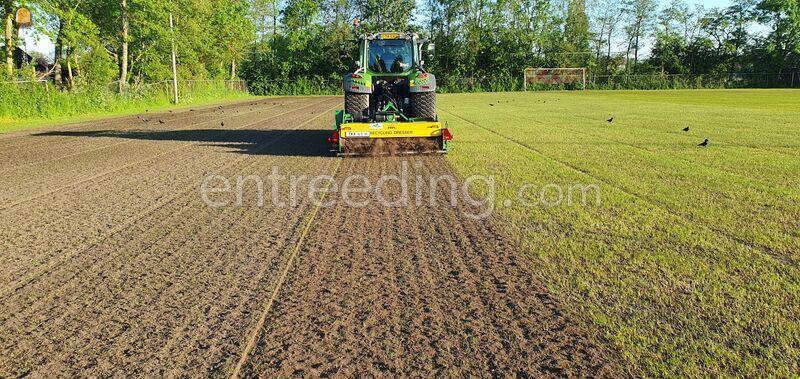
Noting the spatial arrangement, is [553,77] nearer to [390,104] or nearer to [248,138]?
[248,138]

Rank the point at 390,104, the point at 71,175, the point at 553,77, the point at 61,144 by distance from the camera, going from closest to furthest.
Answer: the point at 71,175 → the point at 390,104 → the point at 61,144 → the point at 553,77

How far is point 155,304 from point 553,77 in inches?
2681

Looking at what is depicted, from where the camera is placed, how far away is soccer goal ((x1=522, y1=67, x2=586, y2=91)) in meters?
67.4

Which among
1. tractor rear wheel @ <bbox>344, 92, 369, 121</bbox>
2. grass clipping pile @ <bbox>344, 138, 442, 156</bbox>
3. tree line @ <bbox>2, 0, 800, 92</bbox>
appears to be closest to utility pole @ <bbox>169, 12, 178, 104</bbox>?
tree line @ <bbox>2, 0, 800, 92</bbox>

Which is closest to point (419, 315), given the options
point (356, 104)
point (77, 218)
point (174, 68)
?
point (77, 218)

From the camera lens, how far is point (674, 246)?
207 inches

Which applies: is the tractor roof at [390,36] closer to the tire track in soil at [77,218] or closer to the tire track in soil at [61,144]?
the tire track in soil at [77,218]

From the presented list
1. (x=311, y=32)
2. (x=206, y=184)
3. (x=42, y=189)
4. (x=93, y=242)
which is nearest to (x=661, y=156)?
(x=206, y=184)

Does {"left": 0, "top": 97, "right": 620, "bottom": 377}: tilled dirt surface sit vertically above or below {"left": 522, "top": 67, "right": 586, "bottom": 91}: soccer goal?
below

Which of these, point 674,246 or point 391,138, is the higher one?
point 391,138

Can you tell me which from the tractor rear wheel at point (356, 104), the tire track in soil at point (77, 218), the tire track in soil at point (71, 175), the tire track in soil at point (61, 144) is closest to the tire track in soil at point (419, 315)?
the tire track in soil at point (77, 218)

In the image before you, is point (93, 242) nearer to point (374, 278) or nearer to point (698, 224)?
point (374, 278)

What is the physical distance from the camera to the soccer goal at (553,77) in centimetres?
6738

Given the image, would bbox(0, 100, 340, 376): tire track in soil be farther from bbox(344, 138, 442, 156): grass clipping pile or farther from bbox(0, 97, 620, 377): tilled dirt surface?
bbox(344, 138, 442, 156): grass clipping pile
